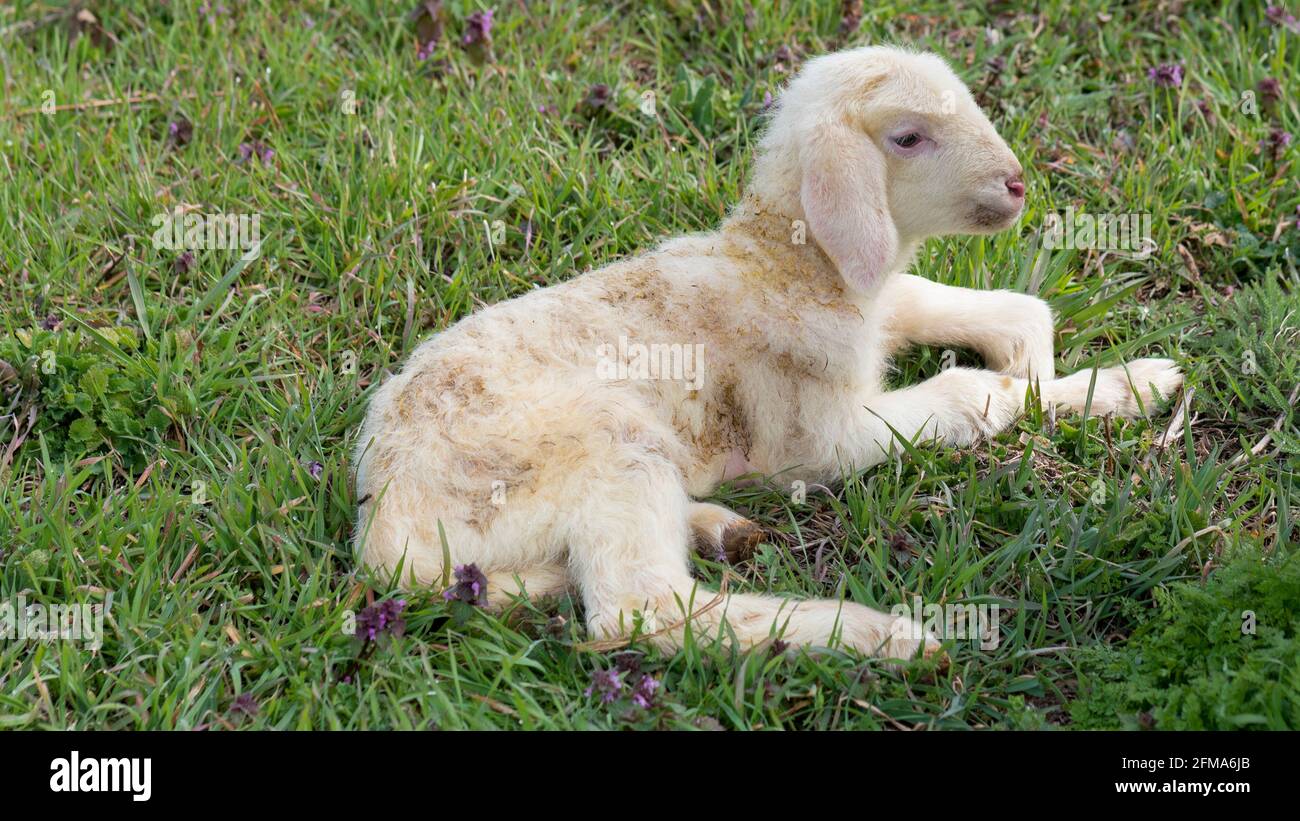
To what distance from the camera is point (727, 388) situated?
3.98 meters

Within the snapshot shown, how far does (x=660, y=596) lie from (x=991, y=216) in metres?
1.59

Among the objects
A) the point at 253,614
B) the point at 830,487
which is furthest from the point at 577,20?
the point at 253,614

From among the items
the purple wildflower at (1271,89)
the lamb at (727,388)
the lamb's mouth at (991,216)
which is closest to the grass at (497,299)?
the purple wildflower at (1271,89)

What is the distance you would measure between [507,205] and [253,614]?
81.0 inches

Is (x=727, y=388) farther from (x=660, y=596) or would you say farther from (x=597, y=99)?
(x=597, y=99)

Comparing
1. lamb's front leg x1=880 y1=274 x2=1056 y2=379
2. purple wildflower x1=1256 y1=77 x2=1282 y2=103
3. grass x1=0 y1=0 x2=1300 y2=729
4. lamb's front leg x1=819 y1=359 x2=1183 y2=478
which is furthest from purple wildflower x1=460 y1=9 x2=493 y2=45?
purple wildflower x1=1256 y1=77 x2=1282 y2=103

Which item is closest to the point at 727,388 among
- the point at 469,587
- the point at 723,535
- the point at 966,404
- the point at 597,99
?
the point at 723,535

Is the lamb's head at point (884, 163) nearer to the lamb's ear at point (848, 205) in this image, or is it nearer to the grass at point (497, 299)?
the lamb's ear at point (848, 205)

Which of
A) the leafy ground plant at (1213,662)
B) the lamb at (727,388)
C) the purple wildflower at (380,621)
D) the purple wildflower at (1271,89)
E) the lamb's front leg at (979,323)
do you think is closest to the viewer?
the leafy ground plant at (1213,662)

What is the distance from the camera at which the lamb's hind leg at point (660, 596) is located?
10.9 feet

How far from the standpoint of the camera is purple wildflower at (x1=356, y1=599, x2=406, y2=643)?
329cm

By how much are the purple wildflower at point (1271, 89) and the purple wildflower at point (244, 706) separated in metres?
4.51

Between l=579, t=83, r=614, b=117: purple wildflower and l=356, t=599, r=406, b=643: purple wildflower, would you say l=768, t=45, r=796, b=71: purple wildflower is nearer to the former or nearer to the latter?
l=579, t=83, r=614, b=117: purple wildflower

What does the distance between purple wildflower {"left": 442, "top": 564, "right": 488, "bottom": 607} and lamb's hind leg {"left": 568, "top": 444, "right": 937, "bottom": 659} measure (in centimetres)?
27
